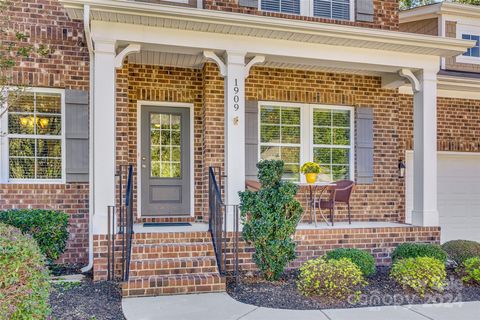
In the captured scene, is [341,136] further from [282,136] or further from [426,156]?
[426,156]

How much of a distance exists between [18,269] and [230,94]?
11.9ft

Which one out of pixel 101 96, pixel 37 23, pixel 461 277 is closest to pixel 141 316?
pixel 101 96

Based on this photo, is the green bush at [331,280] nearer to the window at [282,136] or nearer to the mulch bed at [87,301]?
the mulch bed at [87,301]

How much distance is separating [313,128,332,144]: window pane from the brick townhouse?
0.03 m

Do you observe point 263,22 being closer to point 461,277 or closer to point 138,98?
point 138,98

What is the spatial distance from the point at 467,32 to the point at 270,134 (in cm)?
568

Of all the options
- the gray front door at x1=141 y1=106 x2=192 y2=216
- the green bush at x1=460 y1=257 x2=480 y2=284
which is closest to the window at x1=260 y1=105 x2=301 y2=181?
the gray front door at x1=141 y1=106 x2=192 y2=216

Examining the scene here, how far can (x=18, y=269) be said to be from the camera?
2908 mm

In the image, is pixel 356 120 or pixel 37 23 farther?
pixel 356 120

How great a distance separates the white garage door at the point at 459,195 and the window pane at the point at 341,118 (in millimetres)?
2444

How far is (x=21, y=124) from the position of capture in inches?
247

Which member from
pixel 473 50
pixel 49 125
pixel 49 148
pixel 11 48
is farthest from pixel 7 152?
pixel 473 50

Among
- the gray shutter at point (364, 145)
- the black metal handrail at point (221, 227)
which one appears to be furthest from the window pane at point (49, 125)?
the gray shutter at point (364, 145)

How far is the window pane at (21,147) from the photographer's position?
6.22 metres
